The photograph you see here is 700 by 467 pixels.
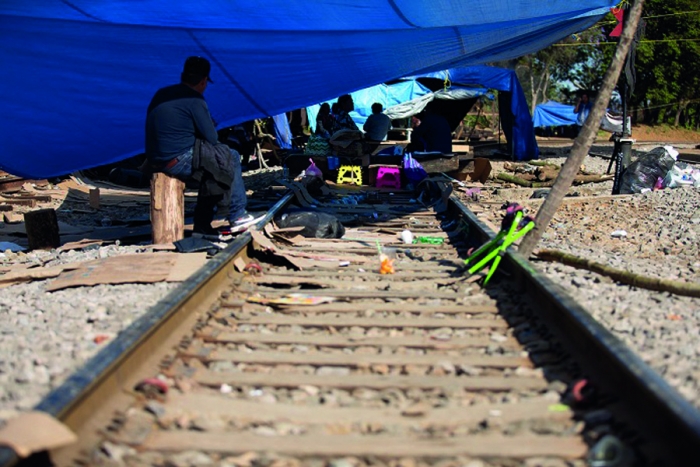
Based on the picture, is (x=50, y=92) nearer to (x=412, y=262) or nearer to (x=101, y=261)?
(x=101, y=261)

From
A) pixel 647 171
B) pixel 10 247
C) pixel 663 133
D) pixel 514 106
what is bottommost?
pixel 10 247

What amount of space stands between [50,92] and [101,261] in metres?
3.51

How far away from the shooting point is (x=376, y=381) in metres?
3.36

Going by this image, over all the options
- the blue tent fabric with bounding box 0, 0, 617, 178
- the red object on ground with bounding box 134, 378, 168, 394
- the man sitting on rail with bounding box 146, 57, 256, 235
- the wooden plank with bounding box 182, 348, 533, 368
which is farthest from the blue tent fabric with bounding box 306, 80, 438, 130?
the red object on ground with bounding box 134, 378, 168, 394

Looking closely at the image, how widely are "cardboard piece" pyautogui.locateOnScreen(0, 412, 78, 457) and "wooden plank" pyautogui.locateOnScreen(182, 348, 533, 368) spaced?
1.32 m

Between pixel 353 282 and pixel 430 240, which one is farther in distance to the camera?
pixel 430 240

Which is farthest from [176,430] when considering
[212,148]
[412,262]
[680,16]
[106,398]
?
[680,16]

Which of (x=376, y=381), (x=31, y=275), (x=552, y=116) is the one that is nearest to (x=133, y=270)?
(x=31, y=275)

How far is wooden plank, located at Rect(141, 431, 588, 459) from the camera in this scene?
263 cm

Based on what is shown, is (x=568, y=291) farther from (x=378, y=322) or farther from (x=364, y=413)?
(x=364, y=413)

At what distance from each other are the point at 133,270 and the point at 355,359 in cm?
251

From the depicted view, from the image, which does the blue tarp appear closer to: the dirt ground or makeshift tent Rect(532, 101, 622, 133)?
makeshift tent Rect(532, 101, 622, 133)

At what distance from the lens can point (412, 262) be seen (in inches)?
251

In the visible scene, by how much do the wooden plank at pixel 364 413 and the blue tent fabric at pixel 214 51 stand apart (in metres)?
5.17
